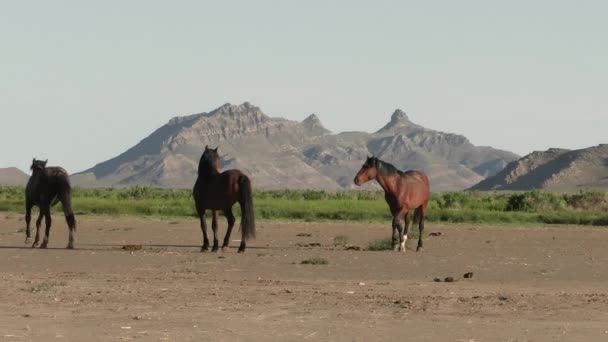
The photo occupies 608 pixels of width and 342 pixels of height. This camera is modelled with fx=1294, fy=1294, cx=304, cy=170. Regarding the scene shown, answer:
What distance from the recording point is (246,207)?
2505cm

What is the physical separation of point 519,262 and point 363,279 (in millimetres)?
5120

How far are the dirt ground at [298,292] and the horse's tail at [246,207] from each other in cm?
46

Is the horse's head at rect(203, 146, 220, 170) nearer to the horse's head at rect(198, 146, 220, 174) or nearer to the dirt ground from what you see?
the horse's head at rect(198, 146, 220, 174)

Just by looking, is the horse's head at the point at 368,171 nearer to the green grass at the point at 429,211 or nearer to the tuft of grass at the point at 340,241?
the tuft of grass at the point at 340,241

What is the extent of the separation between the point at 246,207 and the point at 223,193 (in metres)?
0.73

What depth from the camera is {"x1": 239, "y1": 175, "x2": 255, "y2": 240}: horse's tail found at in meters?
25.0

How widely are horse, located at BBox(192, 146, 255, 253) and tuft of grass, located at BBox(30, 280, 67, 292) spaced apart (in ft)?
22.5

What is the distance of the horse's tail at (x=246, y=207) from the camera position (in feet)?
82.2

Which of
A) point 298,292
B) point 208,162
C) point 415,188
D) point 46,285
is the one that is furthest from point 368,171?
point 46,285

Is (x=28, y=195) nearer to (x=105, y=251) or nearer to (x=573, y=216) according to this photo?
(x=105, y=251)

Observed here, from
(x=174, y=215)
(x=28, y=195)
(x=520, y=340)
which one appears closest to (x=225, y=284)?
(x=520, y=340)

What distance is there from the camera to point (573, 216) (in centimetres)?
4606

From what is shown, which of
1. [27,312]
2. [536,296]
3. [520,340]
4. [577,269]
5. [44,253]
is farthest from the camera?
[44,253]

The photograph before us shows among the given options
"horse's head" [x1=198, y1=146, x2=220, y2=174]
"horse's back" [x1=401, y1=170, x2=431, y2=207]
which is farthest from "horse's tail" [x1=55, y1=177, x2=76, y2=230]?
"horse's back" [x1=401, y1=170, x2=431, y2=207]
